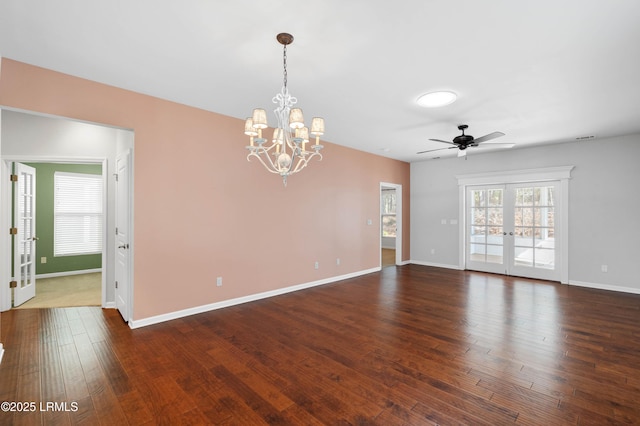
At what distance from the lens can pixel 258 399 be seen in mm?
2068

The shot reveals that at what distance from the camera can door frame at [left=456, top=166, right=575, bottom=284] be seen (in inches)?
215

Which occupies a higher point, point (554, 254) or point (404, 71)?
point (404, 71)

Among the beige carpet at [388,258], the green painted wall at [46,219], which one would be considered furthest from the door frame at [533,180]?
the green painted wall at [46,219]

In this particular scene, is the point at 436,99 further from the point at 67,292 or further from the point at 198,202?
the point at 67,292

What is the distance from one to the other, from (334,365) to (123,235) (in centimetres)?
301

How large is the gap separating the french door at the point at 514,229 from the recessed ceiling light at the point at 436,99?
3.73m

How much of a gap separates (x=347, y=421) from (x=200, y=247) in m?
2.76

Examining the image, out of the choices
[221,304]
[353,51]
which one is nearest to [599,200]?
[353,51]

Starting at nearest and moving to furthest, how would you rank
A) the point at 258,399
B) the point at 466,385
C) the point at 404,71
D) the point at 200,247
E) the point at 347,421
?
1. the point at 347,421
2. the point at 258,399
3. the point at 466,385
4. the point at 404,71
5. the point at 200,247

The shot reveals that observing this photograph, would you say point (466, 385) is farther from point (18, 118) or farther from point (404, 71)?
point (18, 118)

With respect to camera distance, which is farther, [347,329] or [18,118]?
[18,118]

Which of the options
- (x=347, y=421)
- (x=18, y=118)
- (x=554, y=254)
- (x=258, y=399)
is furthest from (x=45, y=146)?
(x=554, y=254)

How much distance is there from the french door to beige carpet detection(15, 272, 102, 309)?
728 cm

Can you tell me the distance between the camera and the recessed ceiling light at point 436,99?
10.8ft
